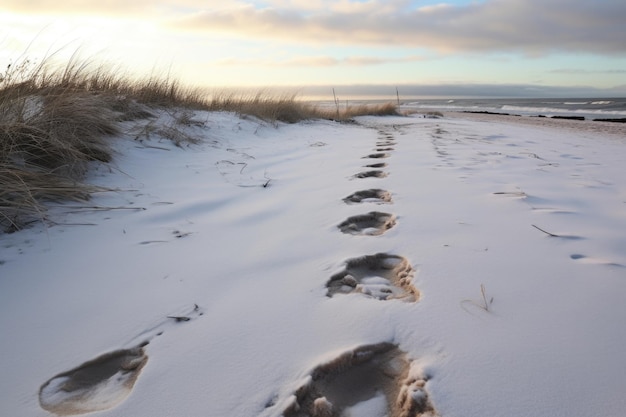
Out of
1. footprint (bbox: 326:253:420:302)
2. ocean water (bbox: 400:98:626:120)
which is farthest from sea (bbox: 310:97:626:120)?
footprint (bbox: 326:253:420:302)

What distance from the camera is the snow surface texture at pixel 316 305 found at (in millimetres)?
734

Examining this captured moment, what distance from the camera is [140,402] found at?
730mm

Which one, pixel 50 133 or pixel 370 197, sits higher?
pixel 50 133

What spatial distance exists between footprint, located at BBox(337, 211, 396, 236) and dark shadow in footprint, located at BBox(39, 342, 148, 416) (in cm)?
93

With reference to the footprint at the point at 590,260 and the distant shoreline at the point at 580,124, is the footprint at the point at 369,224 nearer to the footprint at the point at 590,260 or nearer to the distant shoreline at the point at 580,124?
the footprint at the point at 590,260

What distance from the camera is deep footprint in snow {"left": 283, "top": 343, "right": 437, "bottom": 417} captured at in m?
0.70

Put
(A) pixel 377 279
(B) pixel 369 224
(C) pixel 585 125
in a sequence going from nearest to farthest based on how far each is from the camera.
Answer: (A) pixel 377 279 < (B) pixel 369 224 < (C) pixel 585 125

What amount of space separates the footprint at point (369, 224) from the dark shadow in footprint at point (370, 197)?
25 cm

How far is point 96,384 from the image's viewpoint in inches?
31.8

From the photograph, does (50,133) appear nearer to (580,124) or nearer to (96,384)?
(96,384)

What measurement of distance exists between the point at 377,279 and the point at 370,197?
99cm

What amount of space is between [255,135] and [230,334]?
3900mm

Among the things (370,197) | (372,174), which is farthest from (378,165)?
(370,197)

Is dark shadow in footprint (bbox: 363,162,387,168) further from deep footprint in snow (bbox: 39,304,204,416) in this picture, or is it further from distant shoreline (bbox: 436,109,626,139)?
distant shoreline (bbox: 436,109,626,139)
